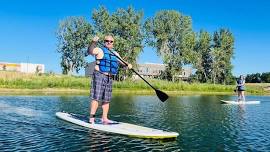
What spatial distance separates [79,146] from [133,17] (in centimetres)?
9377

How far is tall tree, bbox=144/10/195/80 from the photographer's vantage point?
11069 cm

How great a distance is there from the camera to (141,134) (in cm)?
1501

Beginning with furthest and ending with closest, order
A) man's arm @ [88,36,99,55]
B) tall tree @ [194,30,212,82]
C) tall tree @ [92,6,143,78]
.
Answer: tall tree @ [194,30,212,82] → tall tree @ [92,6,143,78] → man's arm @ [88,36,99,55]

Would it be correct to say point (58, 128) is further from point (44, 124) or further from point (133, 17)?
point (133, 17)

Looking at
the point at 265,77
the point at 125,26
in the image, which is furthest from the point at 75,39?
the point at 265,77

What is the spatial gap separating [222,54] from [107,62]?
11486 centimetres

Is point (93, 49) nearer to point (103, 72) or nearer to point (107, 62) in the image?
point (107, 62)

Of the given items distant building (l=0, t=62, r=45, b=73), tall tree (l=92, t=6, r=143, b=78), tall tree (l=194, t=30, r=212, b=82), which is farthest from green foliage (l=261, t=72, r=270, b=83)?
distant building (l=0, t=62, r=45, b=73)

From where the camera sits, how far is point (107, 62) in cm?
1709

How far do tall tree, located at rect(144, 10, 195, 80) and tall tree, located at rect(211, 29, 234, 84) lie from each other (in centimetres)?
1880

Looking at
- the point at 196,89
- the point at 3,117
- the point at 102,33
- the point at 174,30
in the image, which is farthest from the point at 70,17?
the point at 3,117

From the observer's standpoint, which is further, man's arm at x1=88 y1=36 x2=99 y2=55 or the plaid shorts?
the plaid shorts

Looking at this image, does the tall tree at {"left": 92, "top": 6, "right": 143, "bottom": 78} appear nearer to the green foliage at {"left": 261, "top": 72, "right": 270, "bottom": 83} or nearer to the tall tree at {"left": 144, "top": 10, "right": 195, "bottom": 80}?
the tall tree at {"left": 144, "top": 10, "right": 195, "bottom": 80}

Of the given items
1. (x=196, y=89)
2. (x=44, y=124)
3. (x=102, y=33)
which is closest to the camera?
(x=44, y=124)
